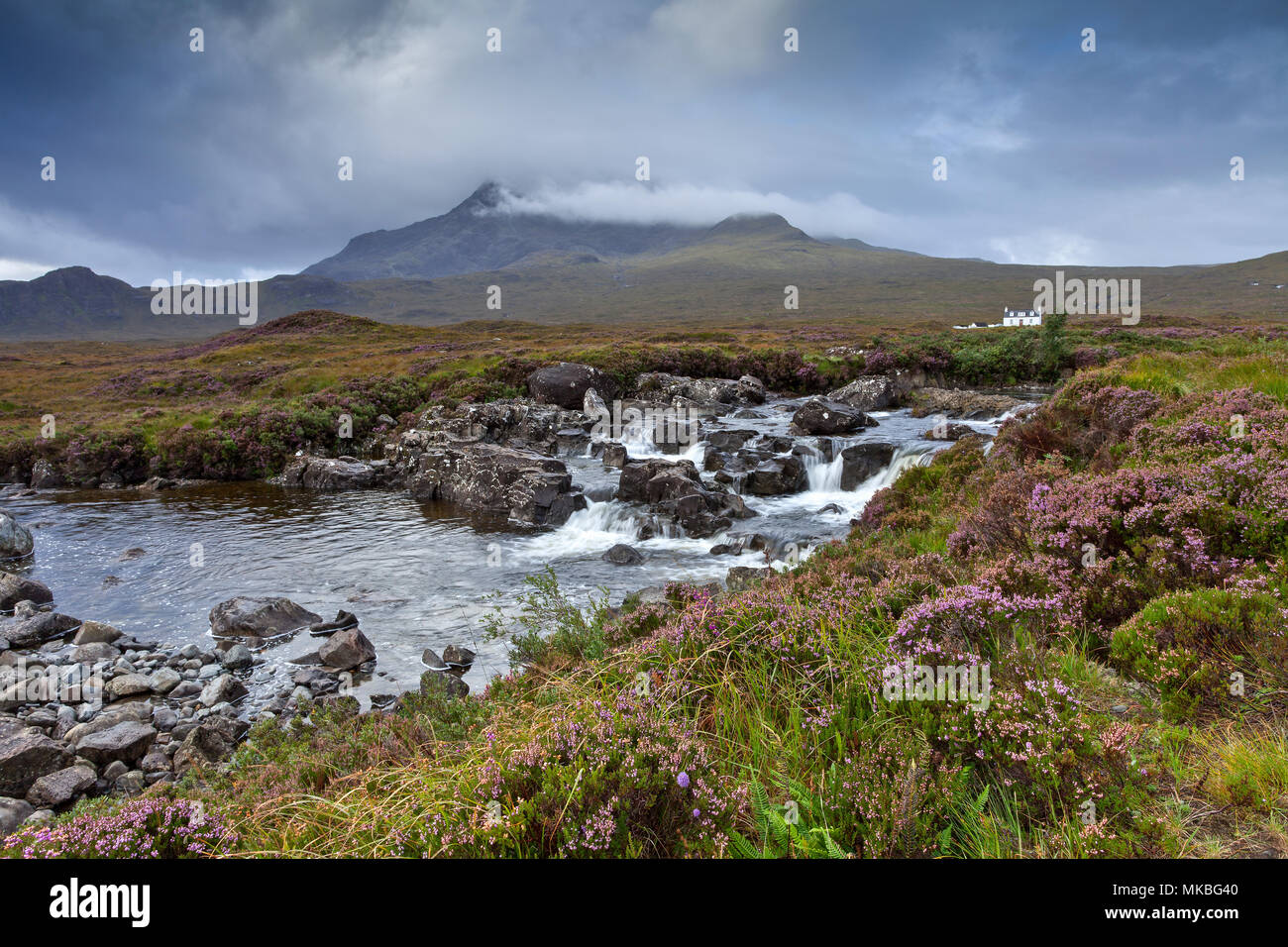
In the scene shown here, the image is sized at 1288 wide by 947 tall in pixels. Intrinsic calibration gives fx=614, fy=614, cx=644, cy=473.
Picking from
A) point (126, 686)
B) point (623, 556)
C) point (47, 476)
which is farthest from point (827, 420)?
point (47, 476)

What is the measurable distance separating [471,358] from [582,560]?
29.5 m

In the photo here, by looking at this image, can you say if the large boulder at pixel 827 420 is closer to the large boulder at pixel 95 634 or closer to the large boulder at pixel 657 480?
the large boulder at pixel 657 480

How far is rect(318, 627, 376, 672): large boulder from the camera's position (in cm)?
1009

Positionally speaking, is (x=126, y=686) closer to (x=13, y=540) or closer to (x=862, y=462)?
(x=13, y=540)

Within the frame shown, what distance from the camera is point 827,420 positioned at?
2605 centimetres

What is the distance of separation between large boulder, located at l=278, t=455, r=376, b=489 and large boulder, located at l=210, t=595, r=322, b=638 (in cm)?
1221

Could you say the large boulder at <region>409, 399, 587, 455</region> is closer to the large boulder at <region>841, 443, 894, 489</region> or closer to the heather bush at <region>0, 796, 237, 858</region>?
the large boulder at <region>841, 443, 894, 489</region>

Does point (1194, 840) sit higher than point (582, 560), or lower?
higher

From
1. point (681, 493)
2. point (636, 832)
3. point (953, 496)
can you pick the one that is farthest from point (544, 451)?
point (636, 832)

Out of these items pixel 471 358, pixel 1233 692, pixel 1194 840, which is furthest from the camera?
pixel 471 358

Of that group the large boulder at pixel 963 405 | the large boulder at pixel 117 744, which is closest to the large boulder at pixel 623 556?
the large boulder at pixel 117 744

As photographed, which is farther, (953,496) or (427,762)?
(953,496)

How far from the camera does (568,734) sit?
352cm
